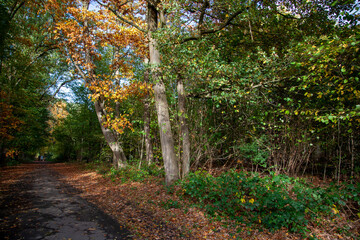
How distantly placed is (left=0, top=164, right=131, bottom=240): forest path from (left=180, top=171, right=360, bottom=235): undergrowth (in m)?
2.52

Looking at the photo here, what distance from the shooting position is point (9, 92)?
1151 centimetres

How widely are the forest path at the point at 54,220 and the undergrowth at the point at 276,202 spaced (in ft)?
8.26

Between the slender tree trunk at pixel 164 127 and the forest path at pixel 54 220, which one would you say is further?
the slender tree trunk at pixel 164 127

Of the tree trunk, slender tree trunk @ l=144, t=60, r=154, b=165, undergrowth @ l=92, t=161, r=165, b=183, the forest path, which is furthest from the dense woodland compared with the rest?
the forest path

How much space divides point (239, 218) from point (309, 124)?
3933 mm

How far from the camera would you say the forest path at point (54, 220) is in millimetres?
3947

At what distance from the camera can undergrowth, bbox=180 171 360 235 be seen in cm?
427

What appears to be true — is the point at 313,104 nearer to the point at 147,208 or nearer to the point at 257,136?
the point at 257,136

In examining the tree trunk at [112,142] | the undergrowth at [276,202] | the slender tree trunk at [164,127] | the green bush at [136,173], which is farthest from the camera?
the tree trunk at [112,142]

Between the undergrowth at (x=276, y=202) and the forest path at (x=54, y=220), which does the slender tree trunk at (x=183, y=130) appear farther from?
the forest path at (x=54, y=220)

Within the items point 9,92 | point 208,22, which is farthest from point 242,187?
point 9,92

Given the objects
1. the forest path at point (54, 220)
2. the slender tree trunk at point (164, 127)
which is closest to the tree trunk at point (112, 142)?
the forest path at point (54, 220)

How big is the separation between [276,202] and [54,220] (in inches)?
211

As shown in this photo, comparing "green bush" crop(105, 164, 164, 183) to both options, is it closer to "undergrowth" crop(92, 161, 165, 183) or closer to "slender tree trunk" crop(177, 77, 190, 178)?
"undergrowth" crop(92, 161, 165, 183)
